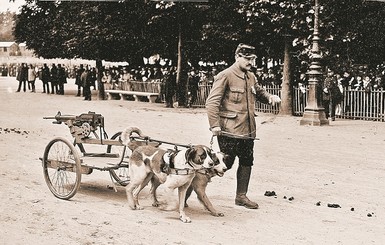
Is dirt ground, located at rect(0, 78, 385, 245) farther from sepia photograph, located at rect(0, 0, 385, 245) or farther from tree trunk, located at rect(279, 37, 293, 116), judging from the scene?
tree trunk, located at rect(279, 37, 293, 116)

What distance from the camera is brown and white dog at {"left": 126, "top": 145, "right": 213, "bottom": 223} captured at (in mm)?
6336

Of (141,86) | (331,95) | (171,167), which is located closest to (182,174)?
(171,167)

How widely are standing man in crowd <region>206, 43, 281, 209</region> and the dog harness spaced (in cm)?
76

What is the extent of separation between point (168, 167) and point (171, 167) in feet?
0.18

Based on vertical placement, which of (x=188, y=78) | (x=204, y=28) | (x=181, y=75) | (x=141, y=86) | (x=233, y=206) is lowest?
(x=233, y=206)

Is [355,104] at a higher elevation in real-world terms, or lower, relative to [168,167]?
higher

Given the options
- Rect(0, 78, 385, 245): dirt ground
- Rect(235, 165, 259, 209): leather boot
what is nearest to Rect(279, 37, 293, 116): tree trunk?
Rect(0, 78, 385, 245): dirt ground

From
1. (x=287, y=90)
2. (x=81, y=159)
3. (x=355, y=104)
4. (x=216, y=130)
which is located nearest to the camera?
(x=216, y=130)

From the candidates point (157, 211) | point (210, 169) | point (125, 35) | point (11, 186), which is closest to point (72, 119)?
point (11, 186)

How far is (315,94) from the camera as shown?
18734 mm

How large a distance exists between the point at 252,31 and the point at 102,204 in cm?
1624

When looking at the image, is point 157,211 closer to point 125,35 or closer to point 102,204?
point 102,204

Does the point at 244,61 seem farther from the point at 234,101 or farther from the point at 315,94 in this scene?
the point at 315,94

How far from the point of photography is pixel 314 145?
44.6 feet
